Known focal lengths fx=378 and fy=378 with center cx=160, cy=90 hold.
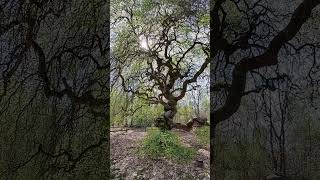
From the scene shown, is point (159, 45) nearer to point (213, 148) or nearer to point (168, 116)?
point (168, 116)

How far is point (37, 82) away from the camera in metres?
1.65

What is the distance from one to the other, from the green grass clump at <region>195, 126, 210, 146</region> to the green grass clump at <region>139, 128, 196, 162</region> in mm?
62

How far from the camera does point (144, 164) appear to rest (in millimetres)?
1796

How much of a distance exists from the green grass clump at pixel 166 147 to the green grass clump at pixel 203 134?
62 mm

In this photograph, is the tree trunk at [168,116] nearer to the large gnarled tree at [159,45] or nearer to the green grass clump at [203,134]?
the large gnarled tree at [159,45]

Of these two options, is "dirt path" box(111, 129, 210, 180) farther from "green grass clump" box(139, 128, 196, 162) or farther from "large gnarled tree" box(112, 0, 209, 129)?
"large gnarled tree" box(112, 0, 209, 129)

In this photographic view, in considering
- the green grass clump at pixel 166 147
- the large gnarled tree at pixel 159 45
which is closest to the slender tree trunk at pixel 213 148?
the green grass clump at pixel 166 147

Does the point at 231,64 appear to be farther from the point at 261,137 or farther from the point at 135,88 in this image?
the point at 135,88

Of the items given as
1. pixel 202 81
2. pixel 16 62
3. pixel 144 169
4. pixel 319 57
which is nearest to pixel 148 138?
pixel 144 169

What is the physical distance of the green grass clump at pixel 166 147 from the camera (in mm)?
1771

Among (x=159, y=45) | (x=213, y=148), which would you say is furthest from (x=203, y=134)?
(x=159, y=45)

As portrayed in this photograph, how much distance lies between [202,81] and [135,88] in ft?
1.07

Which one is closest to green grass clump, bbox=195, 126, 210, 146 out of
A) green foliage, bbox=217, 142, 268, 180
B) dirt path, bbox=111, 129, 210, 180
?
dirt path, bbox=111, 129, 210, 180

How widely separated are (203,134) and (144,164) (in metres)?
0.32
